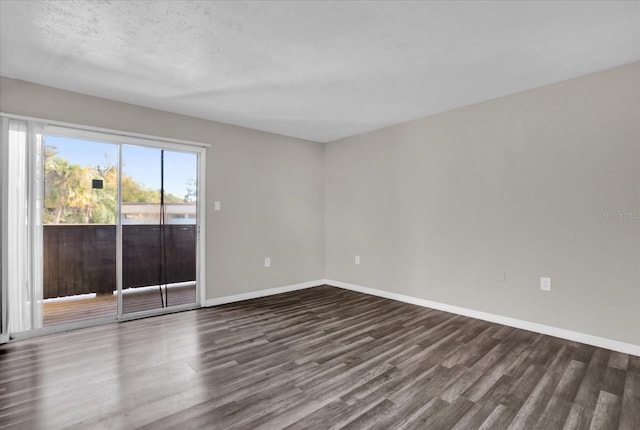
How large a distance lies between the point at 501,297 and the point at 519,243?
2.05 ft

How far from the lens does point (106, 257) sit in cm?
369

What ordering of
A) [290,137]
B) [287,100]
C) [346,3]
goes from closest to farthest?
1. [346,3]
2. [287,100]
3. [290,137]

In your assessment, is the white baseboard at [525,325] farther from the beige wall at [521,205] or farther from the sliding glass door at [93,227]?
the sliding glass door at [93,227]

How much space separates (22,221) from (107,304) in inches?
51.8

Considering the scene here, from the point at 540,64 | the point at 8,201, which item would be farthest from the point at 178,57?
the point at 540,64

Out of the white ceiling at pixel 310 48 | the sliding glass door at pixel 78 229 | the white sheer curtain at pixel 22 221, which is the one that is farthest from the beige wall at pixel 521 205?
the white sheer curtain at pixel 22 221

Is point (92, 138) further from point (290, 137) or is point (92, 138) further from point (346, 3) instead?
point (346, 3)

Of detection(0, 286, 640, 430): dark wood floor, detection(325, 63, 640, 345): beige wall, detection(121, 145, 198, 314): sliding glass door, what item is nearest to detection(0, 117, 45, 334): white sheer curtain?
→ detection(0, 286, 640, 430): dark wood floor

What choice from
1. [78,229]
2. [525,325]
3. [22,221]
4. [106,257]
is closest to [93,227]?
[78,229]

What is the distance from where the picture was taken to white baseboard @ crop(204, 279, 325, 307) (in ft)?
14.0

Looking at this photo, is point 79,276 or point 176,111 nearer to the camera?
point 79,276

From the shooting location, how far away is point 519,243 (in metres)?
3.32

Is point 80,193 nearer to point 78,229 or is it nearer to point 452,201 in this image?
point 78,229

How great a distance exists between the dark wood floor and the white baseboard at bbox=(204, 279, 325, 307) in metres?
0.76
